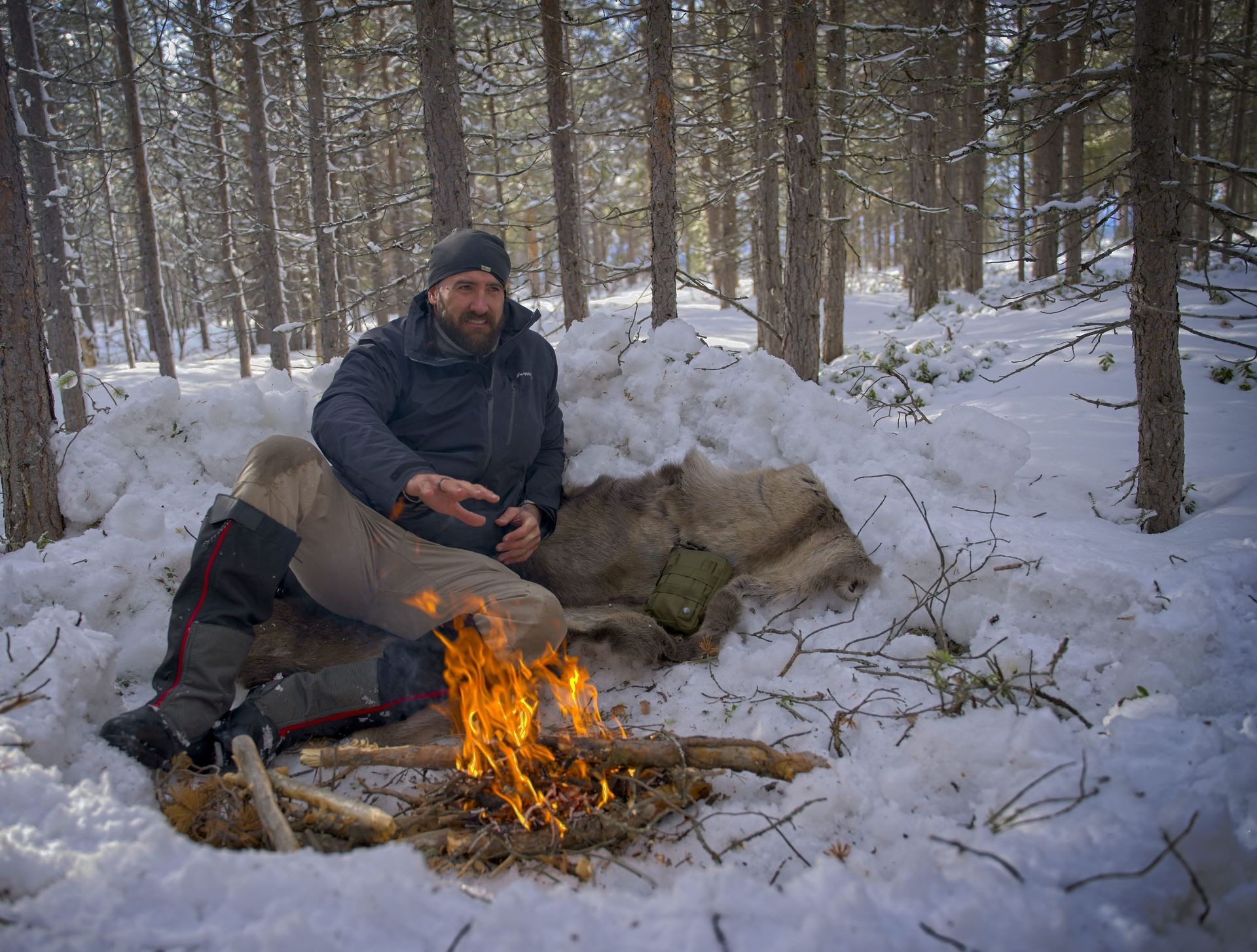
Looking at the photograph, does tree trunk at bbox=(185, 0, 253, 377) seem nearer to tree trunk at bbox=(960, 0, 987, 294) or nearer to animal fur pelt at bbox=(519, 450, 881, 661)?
animal fur pelt at bbox=(519, 450, 881, 661)

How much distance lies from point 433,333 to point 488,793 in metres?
2.15

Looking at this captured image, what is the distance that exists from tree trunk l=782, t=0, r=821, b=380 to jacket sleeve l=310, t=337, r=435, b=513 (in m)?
4.80

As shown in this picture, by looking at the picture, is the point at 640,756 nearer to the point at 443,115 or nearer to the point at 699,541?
the point at 699,541

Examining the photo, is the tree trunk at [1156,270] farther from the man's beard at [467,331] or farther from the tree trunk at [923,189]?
the tree trunk at [923,189]

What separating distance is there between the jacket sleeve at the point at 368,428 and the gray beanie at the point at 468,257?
17.6 inches

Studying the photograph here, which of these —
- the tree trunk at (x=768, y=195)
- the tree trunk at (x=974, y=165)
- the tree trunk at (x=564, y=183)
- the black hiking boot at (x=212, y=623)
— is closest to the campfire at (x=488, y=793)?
the black hiking boot at (x=212, y=623)

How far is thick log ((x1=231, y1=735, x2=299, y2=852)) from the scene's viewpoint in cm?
187

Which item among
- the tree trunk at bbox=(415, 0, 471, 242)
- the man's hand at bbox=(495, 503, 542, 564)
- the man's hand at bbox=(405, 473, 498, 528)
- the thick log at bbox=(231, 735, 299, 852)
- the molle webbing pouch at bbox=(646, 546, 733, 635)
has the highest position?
the tree trunk at bbox=(415, 0, 471, 242)

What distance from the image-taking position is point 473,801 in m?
2.17

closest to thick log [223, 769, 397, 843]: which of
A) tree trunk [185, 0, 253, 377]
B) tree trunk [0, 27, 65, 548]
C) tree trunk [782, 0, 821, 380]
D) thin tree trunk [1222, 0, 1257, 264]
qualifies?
tree trunk [0, 27, 65, 548]

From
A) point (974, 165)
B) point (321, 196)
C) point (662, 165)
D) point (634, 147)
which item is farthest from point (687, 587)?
point (634, 147)

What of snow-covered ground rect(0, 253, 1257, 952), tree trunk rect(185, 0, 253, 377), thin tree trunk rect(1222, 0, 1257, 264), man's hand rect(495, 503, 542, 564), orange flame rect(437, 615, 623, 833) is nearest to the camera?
snow-covered ground rect(0, 253, 1257, 952)

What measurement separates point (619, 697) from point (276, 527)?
1.58 m

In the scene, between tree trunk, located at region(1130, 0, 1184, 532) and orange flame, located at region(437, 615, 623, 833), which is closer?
orange flame, located at region(437, 615, 623, 833)
